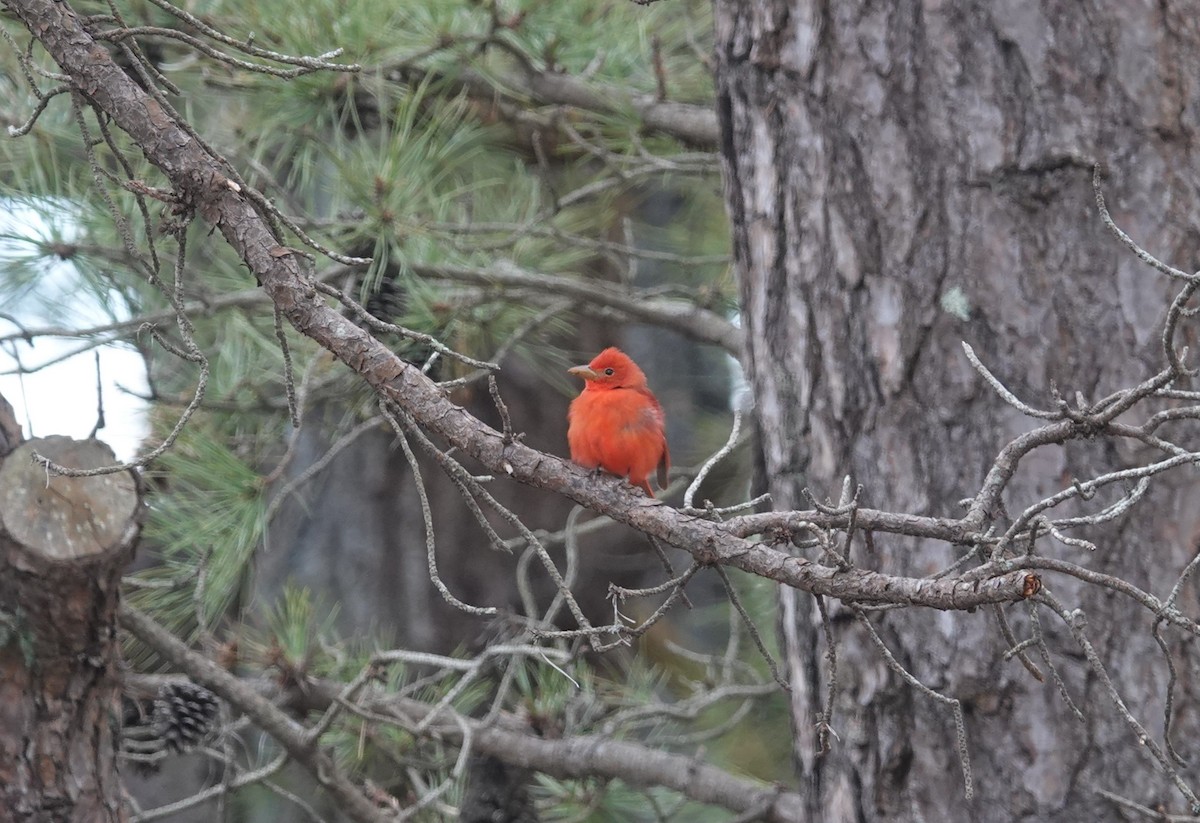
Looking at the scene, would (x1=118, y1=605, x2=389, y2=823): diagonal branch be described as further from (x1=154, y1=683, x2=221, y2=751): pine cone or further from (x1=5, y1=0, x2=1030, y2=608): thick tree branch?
(x1=5, y1=0, x2=1030, y2=608): thick tree branch

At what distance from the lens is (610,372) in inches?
122

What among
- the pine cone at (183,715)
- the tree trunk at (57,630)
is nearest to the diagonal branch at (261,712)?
the pine cone at (183,715)

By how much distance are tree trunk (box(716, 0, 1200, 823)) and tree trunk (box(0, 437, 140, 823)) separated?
133 cm

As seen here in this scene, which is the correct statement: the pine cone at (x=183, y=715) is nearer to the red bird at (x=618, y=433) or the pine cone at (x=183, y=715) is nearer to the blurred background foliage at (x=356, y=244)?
the blurred background foliage at (x=356, y=244)

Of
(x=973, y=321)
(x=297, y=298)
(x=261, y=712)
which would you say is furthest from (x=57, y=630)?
(x=973, y=321)

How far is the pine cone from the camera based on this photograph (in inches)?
116

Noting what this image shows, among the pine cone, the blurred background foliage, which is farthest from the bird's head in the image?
the pine cone

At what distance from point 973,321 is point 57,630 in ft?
5.76

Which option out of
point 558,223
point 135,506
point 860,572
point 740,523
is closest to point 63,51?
point 135,506

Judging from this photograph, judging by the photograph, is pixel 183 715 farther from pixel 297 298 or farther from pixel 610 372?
pixel 297 298

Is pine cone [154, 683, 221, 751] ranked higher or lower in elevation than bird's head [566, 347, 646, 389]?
lower

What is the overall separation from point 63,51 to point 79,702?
1.13 metres

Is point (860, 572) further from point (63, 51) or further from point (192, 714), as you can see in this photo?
point (192, 714)

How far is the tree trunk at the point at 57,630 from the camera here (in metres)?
2.12
